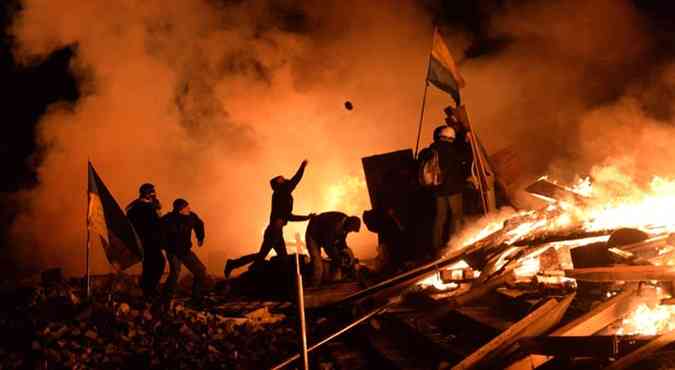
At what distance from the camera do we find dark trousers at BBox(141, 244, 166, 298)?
28.8 feet

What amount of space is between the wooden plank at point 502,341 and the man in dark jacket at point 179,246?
5.58 m

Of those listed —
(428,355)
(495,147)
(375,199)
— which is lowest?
(428,355)

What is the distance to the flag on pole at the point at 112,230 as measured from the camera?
8.24 m

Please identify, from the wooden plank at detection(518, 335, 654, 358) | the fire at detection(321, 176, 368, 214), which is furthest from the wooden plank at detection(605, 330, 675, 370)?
the fire at detection(321, 176, 368, 214)

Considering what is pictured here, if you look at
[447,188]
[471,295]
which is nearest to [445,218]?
[447,188]

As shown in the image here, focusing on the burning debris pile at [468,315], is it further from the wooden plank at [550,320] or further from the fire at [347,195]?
the fire at [347,195]

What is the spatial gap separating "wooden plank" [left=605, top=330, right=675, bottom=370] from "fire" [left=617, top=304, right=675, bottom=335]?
3.41 feet

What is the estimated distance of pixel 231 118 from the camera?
787 inches

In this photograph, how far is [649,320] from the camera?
4867 millimetres

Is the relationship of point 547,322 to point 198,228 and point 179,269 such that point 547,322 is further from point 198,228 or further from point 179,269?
point 198,228

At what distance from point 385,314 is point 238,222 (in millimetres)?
13201

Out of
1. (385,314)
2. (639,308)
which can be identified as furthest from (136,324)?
(639,308)

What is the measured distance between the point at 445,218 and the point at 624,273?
4.37 metres

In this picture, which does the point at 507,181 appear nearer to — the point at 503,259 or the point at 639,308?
the point at 503,259
